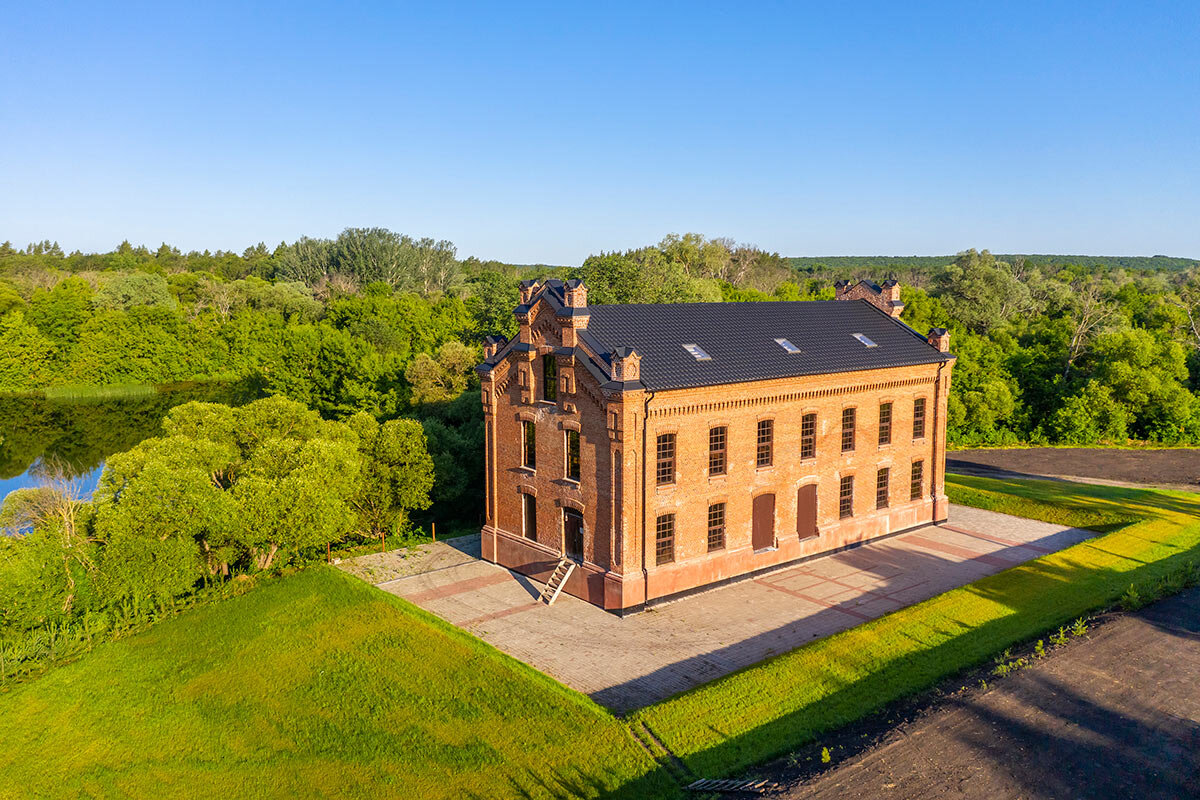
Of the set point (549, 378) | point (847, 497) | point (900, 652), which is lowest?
point (900, 652)

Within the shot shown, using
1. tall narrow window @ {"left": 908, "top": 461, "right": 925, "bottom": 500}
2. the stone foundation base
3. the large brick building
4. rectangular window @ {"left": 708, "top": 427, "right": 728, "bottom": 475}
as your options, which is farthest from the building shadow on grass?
rectangular window @ {"left": 708, "top": 427, "right": 728, "bottom": 475}

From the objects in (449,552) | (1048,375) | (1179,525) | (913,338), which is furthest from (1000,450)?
(449,552)

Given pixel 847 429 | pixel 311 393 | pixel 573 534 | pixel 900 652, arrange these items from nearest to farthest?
pixel 900 652, pixel 573 534, pixel 847 429, pixel 311 393

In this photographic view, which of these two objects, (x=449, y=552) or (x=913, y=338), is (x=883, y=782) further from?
(x=913, y=338)

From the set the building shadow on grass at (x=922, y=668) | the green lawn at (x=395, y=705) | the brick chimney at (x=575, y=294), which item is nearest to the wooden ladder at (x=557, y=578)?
the green lawn at (x=395, y=705)

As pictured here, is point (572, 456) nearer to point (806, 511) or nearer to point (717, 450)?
point (717, 450)

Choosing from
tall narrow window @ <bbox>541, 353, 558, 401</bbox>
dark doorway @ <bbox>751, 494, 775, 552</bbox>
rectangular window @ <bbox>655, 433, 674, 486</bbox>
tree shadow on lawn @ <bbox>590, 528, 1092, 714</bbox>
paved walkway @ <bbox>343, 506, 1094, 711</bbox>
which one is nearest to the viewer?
tree shadow on lawn @ <bbox>590, 528, 1092, 714</bbox>

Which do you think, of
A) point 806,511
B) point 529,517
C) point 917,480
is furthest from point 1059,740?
point 917,480

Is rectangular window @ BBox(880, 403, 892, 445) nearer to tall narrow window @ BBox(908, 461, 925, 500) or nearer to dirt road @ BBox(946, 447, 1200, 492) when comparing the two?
tall narrow window @ BBox(908, 461, 925, 500)
